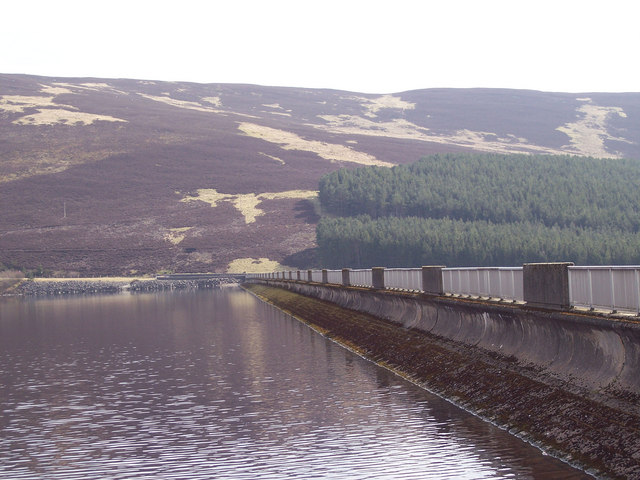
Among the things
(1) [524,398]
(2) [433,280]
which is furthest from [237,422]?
(2) [433,280]

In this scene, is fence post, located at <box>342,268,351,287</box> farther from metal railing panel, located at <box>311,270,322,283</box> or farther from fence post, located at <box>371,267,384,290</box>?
metal railing panel, located at <box>311,270,322,283</box>

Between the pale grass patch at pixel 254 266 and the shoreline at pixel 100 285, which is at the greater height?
the pale grass patch at pixel 254 266

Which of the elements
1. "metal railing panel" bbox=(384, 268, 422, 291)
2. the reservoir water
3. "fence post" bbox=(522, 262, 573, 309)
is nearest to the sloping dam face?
"fence post" bbox=(522, 262, 573, 309)

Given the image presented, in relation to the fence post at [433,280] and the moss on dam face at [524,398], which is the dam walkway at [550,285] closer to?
the fence post at [433,280]

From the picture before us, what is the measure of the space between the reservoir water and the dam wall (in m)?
1.79

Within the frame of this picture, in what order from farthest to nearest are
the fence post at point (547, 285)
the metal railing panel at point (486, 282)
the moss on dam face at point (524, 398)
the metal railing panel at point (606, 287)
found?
the metal railing panel at point (486, 282) → the fence post at point (547, 285) → the metal railing panel at point (606, 287) → the moss on dam face at point (524, 398)

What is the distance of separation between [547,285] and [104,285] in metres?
156

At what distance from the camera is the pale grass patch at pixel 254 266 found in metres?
189

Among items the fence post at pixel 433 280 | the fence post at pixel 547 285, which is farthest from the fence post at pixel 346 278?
the fence post at pixel 547 285

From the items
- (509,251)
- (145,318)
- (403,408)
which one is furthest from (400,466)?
(509,251)

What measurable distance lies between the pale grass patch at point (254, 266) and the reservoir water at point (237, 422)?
145754mm

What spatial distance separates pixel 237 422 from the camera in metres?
22.2

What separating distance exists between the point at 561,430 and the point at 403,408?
20.6 ft

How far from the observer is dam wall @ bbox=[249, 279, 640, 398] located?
1695 centimetres
